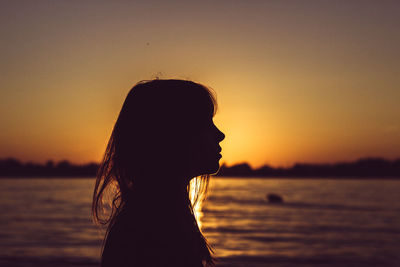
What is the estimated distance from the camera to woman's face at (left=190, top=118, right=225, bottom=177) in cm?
176

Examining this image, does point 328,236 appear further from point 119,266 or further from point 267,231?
point 119,266

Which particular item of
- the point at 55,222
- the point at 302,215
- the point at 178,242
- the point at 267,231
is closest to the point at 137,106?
the point at 178,242

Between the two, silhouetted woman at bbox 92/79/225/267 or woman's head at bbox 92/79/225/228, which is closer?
silhouetted woman at bbox 92/79/225/267

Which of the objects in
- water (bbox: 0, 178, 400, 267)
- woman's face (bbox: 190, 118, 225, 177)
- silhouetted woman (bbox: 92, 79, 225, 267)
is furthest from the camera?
water (bbox: 0, 178, 400, 267)

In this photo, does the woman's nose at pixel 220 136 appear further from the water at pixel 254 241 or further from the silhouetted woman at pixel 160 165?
the water at pixel 254 241

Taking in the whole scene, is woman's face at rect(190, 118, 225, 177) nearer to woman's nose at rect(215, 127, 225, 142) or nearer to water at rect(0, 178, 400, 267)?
woman's nose at rect(215, 127, 225, 142)

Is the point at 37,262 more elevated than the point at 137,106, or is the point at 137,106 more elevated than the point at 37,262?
the point at 137,106

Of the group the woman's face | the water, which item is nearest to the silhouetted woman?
the woman's face

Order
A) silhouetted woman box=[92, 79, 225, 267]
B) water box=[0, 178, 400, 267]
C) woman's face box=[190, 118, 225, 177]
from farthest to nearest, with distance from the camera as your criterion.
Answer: water box=[0, 178, 400, 267] → woman's face box=[190, 118, 225, 177] → silhouetted woman box=[92, 79, 225, 267]

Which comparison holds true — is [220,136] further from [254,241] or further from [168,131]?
[254,241]

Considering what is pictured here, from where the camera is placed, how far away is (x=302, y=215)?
44688mm

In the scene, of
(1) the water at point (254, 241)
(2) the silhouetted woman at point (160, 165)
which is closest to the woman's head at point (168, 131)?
(2) the silhouetted woman at point (160, 165)

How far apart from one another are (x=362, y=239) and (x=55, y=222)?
2115cm

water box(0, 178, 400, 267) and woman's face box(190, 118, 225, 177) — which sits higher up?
woman's face box(190, 118, 225, 177)
